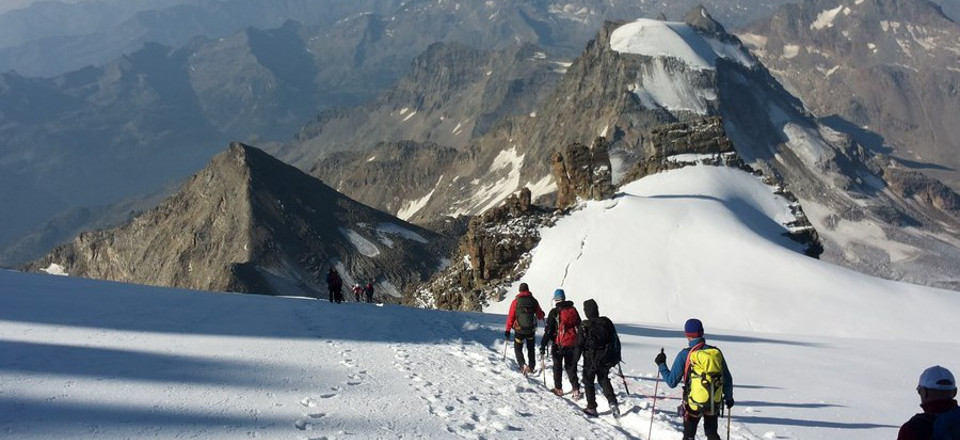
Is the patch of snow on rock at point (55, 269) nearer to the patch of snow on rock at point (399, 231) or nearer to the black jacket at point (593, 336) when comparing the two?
the patch of snow on rock at point (399, 231)

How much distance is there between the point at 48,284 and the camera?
69.4ft

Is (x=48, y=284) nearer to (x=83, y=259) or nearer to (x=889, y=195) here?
(x=83, y=259)

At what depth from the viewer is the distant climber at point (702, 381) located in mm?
10242

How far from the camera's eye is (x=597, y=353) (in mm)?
12500

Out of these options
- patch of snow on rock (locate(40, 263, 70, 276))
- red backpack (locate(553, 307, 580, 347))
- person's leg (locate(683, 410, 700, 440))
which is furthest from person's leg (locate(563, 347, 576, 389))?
patch of snow on rock (locate(40, 263, 70, 276))

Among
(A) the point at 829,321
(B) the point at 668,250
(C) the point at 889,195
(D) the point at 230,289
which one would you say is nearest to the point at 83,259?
(D) the point at 230,289

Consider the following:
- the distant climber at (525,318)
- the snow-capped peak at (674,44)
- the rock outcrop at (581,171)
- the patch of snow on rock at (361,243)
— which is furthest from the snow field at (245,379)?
the snow-capped peak at (674,44)

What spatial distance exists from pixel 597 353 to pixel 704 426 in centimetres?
243

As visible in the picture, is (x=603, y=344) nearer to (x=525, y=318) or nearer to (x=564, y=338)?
(x=564, y=338)

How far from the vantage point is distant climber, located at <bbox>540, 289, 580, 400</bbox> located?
13.5 m

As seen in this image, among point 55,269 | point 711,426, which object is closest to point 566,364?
point 711,426

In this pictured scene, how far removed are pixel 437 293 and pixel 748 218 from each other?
22.0 meters

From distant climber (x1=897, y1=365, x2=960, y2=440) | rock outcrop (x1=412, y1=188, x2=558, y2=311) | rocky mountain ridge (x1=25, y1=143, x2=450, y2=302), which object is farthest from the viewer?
rocky mountain ridge (x1=25, y1=143, x2=450, y2=302)

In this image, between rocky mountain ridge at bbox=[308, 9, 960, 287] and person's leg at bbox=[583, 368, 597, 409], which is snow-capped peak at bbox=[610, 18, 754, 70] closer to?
rocky mountain ridge at bbox=[308, 9, 960, 287]
